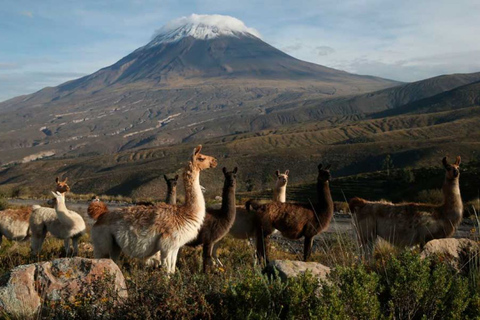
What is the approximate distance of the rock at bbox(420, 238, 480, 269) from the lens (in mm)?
5401

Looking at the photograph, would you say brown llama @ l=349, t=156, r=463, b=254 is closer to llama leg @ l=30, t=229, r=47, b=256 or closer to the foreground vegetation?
the foreground vegetation

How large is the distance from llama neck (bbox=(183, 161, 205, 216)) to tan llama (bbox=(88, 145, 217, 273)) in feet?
0.05

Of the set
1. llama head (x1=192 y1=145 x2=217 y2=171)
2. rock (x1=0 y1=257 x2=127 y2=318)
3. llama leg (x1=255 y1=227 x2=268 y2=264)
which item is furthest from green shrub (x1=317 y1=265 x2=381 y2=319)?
llama leg (x1=255 y1=227 x2=268 y2=264)

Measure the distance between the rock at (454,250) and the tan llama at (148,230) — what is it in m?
3.49

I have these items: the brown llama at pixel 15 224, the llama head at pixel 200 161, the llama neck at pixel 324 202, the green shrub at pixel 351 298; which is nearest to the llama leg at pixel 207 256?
the llama head at pixel 200 161

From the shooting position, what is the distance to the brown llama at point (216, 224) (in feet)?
24.7

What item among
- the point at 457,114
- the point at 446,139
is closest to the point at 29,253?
the point at 446,139

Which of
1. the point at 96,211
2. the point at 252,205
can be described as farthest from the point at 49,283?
the point at 252,205

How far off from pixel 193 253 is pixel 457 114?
14587 centimetres

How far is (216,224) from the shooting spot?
7.74 metres

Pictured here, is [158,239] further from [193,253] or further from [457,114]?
[457,114]

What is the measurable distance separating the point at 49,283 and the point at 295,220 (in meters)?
5.04

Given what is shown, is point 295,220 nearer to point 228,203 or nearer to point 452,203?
point 228,203

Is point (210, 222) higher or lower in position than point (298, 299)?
lower
